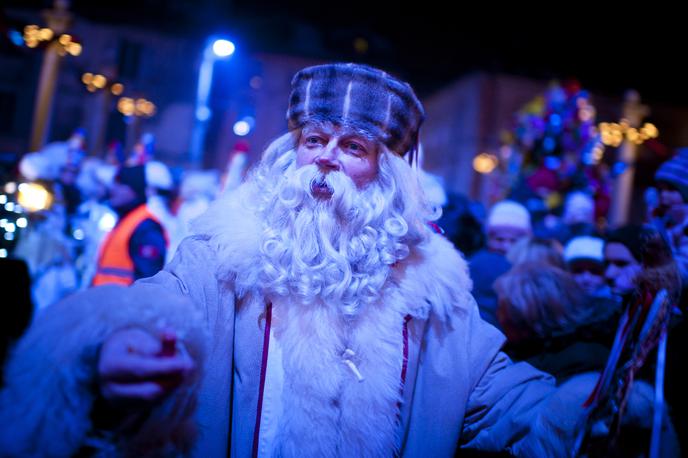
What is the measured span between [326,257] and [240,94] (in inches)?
725

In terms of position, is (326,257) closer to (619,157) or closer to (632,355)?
(632,355)

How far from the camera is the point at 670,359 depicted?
1.79 m

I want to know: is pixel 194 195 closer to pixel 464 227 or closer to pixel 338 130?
pixel 464 227

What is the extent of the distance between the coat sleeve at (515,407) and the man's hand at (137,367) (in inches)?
41.7

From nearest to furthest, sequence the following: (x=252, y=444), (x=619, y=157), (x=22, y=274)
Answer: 1. (x=22, y=274)
2. (x=252, y=444)
3. (x=619, y=157)

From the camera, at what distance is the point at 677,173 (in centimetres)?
273

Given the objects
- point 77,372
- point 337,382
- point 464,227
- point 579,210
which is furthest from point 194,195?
point 77,372

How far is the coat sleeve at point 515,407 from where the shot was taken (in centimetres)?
158

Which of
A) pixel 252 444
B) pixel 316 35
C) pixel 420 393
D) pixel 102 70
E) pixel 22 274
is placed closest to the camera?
pixel 22 274

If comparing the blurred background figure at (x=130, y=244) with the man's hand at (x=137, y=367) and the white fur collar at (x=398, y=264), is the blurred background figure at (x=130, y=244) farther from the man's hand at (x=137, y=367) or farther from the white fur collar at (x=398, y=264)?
the man's hand at (x=137, y=367)

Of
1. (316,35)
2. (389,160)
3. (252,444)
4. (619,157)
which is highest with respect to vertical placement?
(316,35)

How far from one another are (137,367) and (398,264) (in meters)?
1.07

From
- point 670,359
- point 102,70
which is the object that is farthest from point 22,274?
point 102,70

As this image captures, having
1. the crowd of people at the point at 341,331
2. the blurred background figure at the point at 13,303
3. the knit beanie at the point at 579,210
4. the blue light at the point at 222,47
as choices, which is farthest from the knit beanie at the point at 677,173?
the blue light at the point at 222,47
